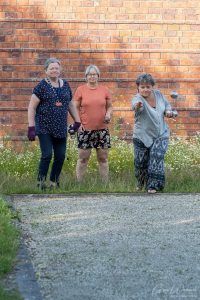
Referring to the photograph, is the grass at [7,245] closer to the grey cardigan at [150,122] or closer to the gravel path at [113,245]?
the gravel path at [113,245]

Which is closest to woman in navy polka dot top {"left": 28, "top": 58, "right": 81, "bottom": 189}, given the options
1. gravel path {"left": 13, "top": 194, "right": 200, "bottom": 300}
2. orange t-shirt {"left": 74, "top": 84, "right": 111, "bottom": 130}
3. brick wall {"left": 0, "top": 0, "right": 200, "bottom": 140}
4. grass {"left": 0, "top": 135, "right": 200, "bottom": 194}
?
grass {"left": 0, "top": 135, "right": 200, "bottom": 194}

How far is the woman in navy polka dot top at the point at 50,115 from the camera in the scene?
9.88 m

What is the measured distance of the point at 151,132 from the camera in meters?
9.92

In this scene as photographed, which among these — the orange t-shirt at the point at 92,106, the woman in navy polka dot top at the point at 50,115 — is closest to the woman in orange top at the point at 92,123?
the orange t-shirt at the point at 92,106

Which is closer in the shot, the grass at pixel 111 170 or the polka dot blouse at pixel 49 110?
the polka dot blouse at pixel 49 110

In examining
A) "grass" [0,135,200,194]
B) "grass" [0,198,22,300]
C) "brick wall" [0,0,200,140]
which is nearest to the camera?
"grass" [0,198,22,300]

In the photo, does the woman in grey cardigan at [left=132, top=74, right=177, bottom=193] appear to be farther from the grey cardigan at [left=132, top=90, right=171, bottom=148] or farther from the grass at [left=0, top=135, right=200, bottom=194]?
the grass at [left=0, top=135, right=200, bottom=194]

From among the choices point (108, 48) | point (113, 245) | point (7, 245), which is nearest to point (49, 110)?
point (108, 48)

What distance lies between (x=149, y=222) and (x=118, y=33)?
536 centimetres

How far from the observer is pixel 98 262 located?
20.2ft

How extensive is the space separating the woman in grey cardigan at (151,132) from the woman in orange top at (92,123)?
69cm

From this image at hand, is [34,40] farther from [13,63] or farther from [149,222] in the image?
[149,222]

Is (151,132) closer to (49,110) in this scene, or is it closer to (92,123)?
(92,123)

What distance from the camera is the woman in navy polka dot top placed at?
389 inches
